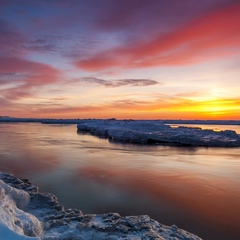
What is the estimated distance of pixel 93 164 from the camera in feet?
40.5

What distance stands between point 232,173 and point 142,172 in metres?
3.59

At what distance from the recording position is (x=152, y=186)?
8453mm

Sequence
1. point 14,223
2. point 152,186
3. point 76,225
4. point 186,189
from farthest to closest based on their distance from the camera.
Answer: point 152,186 < point 186,189 < point 76,225 < point 14,223

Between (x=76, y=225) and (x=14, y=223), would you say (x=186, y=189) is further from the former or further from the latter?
(x=14, y=223)

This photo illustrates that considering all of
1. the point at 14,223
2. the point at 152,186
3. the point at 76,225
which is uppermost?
the point at 14,223

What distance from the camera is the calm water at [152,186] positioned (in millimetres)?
5910

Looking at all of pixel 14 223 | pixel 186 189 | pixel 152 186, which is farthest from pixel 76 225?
pixel 186 189

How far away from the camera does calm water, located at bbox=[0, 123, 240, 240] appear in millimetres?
5910

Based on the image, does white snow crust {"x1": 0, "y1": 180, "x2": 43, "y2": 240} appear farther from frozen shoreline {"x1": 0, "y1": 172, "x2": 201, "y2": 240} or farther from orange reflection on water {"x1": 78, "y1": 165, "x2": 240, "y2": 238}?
orange reflection on water {"x1": 78, "y1": 165, "x2": 240, "y2": 238}

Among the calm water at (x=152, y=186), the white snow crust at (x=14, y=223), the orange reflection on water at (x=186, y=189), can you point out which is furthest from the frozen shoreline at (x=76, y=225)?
the orange reflection on water at (x=186, y=189)

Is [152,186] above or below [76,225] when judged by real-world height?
below

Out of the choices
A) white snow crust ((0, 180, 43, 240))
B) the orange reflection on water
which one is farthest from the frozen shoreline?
the orange reflection on water

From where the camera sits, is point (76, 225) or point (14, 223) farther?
point (76, 225)

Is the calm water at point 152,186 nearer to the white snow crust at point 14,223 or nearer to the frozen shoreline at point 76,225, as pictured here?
the frozen shoreline at point 76,225
